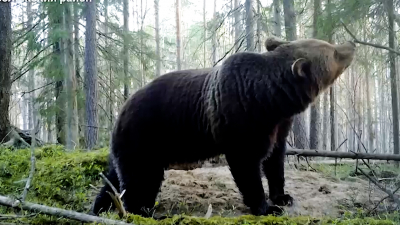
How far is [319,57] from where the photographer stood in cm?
469

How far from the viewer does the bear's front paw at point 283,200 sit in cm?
490

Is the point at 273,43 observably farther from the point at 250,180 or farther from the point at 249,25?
the point at 249,25

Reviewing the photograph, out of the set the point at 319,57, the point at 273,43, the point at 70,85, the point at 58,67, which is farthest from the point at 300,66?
the point at 58,67

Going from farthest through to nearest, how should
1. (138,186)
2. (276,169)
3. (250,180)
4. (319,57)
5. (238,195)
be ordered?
(238,195), (276,169), (319,57), (138,186), (250,180)

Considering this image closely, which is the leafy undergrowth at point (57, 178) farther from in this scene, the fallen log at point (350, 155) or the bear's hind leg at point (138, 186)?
the fallen log at point (350, 155)

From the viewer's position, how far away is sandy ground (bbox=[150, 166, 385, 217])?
4.86 metres

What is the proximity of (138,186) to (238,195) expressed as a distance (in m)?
1.52

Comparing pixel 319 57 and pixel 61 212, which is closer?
pixel 61 212

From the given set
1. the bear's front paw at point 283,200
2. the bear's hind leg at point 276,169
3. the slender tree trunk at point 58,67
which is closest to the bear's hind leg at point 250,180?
the bear's front paw at point 283,200

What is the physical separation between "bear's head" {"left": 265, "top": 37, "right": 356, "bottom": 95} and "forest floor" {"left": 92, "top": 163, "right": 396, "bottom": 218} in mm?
1469

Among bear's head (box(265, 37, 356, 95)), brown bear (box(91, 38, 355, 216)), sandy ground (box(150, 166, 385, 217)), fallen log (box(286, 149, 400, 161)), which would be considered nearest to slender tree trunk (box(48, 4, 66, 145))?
sandy ground (box(150, 166, 385, 217))

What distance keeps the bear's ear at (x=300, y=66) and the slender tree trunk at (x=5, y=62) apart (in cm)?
617

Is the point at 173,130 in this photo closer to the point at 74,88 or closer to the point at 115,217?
the point at 115,217

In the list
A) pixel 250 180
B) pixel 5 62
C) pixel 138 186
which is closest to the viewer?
pixel 250 180
